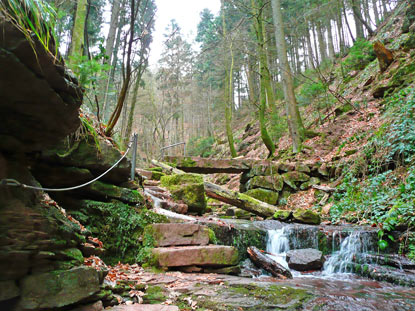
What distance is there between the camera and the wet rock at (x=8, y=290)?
2.10 metres

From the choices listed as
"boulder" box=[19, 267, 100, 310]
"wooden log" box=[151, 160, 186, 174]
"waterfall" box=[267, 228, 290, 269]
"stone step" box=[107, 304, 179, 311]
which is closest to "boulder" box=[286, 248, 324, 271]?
"waterfall" box=[267, 228, 290, 269]

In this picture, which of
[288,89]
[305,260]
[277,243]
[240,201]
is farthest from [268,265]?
[288,89]

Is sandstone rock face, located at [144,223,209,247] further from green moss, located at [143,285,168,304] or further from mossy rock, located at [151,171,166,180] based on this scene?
mossy rock, located at [151,171,166,180]

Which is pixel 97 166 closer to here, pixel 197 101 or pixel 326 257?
pixel 326 257

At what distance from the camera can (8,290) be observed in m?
2.14

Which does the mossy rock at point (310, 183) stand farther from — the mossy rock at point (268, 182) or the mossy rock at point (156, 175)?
the mossy rock at point (156, 175)

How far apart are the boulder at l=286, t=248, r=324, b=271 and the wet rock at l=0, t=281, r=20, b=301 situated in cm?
517

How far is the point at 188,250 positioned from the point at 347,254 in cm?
399

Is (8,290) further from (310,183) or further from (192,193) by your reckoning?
(310,183)

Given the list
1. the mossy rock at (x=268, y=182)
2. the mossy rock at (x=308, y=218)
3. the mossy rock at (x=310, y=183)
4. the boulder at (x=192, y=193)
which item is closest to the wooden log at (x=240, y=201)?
the boulder at (x=192, y=193)

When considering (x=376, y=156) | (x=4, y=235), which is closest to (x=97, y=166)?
(x=4, y=235)

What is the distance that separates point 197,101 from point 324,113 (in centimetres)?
2116

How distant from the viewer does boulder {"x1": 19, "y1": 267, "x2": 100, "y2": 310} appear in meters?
2.24

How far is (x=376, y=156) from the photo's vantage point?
28.3 ft
